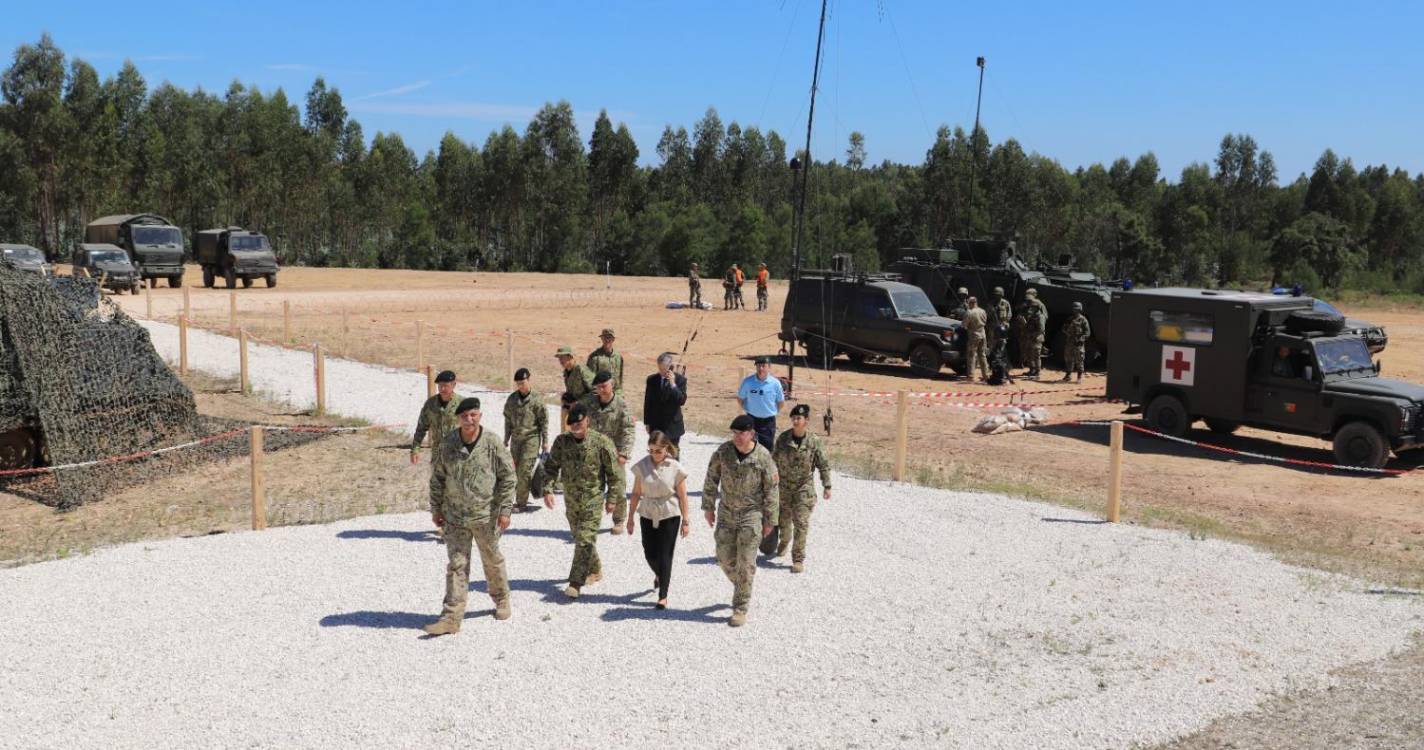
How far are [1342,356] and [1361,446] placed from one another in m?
1.55

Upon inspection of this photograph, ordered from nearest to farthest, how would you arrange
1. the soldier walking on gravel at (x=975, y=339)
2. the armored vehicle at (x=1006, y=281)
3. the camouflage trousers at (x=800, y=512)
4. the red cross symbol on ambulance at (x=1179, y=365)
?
the camouflage trousers at (x=800, y=512) < the red cross symbol on ambulance at (x=1179, y=365) < the soldier walking on gravel at (x=975, y=339) < the armored vehicle at (x=1006, y=281)

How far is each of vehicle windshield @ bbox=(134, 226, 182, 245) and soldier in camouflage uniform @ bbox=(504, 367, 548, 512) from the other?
119 feet

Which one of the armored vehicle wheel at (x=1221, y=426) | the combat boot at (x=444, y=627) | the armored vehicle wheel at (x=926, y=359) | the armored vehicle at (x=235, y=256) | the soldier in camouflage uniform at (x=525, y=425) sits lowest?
the combat boot at (x=444, y=627)

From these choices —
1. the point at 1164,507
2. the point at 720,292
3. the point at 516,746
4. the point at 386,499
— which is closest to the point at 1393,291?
the point at 720,292

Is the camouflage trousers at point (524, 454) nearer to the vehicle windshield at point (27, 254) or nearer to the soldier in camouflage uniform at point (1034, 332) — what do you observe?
the soldier in camouflage uniform at point (1034, 332)

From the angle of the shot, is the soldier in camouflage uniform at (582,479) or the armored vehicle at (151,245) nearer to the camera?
the soldier in camouflage uniform at (582,479)

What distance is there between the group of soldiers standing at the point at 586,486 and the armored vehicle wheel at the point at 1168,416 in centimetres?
909

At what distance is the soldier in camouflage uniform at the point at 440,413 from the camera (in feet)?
34.5

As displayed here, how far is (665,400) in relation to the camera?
11.3m

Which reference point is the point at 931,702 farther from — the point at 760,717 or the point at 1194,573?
the point at 1194,573

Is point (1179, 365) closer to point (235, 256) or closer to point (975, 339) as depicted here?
point (975, 339)

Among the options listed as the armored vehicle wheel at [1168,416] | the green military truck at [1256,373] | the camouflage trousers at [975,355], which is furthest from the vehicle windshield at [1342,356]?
the camouflage trousers at [975,355]

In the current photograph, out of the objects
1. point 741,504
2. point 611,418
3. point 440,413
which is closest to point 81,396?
point 440,413

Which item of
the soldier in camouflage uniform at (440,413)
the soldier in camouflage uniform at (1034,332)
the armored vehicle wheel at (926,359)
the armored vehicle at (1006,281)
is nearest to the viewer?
the soldier in camouflage uniform at (440,413)
